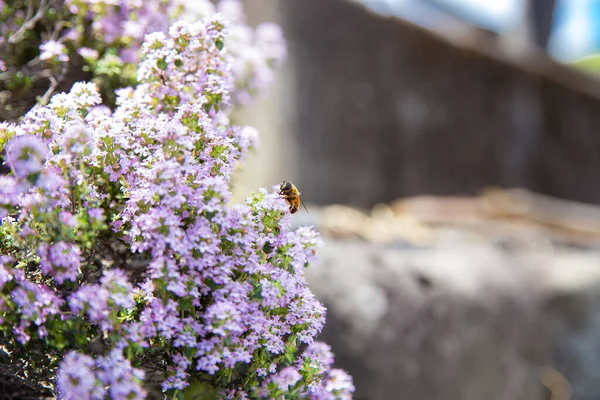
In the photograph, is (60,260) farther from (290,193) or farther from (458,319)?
(458,319)

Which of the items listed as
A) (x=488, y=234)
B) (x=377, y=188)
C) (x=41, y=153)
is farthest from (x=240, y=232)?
(x=377, y=188)

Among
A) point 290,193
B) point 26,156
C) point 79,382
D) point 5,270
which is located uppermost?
point 290,193

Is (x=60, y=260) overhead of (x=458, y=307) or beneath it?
beneath

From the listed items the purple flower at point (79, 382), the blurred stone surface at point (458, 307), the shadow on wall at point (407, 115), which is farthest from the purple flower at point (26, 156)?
the shadow on wall at point (407, 115)

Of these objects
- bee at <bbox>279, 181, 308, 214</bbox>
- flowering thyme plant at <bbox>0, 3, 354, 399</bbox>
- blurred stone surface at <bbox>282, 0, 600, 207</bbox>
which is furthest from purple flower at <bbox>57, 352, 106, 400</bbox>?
blurred stone surface at <bbox>282, 0, 600, 207</bbox>

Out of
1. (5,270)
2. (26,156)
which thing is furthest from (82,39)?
(5,270)

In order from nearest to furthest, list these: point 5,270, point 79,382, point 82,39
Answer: point 79,382
point 5,270
point 82,39

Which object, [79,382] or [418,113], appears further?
[418,113]

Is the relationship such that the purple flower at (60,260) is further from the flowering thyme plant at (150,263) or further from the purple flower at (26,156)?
the purple flower at (26,156)

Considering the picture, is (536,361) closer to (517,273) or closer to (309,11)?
(517,273)
